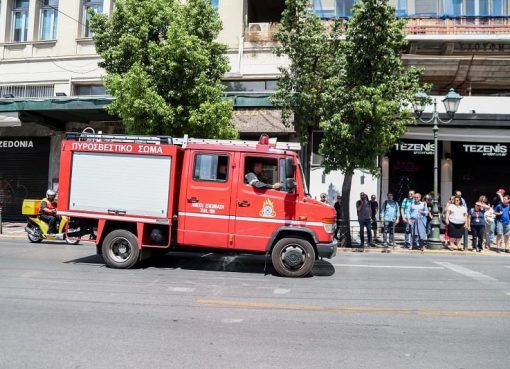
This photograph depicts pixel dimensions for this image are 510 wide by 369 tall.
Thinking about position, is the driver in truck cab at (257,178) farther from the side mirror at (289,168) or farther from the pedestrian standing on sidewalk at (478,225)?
the pedestrian standing on sidewalk at (478,225)

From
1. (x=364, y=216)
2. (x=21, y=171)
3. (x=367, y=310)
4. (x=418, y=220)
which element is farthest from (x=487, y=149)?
(x=21, y=171)

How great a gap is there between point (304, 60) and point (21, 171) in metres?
15.6

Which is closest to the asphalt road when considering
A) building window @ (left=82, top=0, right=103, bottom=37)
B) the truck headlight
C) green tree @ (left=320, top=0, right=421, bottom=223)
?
the truck headlight

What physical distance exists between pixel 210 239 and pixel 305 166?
1111 centimetres

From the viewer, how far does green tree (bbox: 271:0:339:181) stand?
15312mm

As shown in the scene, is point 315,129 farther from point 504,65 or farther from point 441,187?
point 504,65

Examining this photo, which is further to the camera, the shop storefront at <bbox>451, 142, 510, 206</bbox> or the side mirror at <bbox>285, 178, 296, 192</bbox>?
the shop storefront at <bbox>451, 142, 510, 206</bbox>

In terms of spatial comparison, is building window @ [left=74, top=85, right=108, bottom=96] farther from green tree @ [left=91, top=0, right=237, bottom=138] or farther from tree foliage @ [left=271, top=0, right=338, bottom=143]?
tree foliage @ [left=271, top=0, right=338, bottom=143]

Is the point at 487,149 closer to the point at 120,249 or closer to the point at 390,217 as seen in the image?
the point at 390,217

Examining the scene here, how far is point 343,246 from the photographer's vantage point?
15.3 metres

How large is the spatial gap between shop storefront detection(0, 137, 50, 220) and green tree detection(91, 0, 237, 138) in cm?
914

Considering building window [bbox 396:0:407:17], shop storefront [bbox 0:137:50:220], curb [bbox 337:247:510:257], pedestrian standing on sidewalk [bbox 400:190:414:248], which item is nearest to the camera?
curb [bbox 337:247:510:257]

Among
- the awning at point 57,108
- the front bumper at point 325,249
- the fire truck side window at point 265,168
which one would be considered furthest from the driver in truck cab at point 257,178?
the awning at point 57,108

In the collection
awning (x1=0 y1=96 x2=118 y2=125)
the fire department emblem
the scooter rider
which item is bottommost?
the scooter rider
